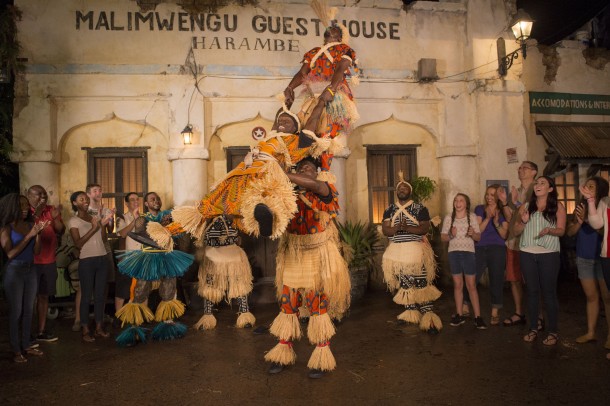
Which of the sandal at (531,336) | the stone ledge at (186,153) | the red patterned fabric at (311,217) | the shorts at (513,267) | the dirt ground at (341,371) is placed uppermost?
the stone ledge at (186,153)

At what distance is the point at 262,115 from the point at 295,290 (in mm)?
5652

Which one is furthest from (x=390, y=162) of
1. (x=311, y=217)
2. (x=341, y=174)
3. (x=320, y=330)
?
(x=320, y=330)

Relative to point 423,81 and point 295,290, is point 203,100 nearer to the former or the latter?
point 423,81

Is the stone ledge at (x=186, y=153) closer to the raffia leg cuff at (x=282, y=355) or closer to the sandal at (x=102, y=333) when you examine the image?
the sandal at (x=102, y=333)

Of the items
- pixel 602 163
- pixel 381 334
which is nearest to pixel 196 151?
pixel 381 334

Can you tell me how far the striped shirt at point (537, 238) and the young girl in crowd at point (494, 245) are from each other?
0.81 metres

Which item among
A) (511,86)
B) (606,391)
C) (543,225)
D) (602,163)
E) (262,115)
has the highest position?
(511,86)

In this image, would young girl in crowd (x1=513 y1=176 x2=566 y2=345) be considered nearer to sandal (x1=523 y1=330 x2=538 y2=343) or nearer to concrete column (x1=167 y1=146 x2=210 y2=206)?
sandal (x1=523 y1=330 x2=538 y2=343)

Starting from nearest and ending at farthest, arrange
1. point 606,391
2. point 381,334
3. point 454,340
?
point 606,391, point 454,340, point 381,334

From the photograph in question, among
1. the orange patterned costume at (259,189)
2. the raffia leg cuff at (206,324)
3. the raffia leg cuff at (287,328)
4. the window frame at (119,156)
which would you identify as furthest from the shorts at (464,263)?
the window frame at (119,156)

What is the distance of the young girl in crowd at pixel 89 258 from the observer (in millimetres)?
6160

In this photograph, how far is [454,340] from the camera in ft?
19.2

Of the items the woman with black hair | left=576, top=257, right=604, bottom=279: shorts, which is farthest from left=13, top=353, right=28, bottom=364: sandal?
left=576, top=257, right=604, bottom=279: shorts

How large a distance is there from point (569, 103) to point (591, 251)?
7.91 metres
